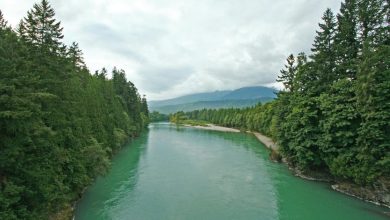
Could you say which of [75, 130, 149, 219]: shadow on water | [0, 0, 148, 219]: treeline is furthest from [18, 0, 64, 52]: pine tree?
[75, 130, 149, 219]: shadow on water

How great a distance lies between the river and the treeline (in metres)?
3.84

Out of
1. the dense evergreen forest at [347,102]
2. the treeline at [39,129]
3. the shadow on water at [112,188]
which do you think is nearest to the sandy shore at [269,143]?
the dense evergreen forest at [347,102]

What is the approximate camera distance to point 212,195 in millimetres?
27688

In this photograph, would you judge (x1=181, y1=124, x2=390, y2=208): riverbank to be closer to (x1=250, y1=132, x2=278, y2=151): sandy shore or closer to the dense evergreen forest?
the dense evergreen forest

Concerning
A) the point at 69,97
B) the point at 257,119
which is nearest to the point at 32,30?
the point at 69,97

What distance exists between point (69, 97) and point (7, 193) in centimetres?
1082

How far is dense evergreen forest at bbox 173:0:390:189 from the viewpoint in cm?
2422

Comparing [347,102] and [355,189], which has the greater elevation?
[347,102]

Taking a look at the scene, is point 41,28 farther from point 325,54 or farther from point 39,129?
point 325,54

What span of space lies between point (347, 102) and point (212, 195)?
15299 mm

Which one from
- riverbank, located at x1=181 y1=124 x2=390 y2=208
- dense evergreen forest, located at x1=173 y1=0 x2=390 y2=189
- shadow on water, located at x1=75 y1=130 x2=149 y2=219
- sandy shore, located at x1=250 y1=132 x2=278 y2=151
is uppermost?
dense evergreen forest, located at x1=173 y1=0 x2=390 y2=189

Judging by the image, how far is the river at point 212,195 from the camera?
2302 cm

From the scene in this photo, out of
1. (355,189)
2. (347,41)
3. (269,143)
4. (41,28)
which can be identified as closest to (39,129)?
(41,28)

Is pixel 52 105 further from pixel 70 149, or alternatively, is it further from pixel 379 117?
pixel 379 117
